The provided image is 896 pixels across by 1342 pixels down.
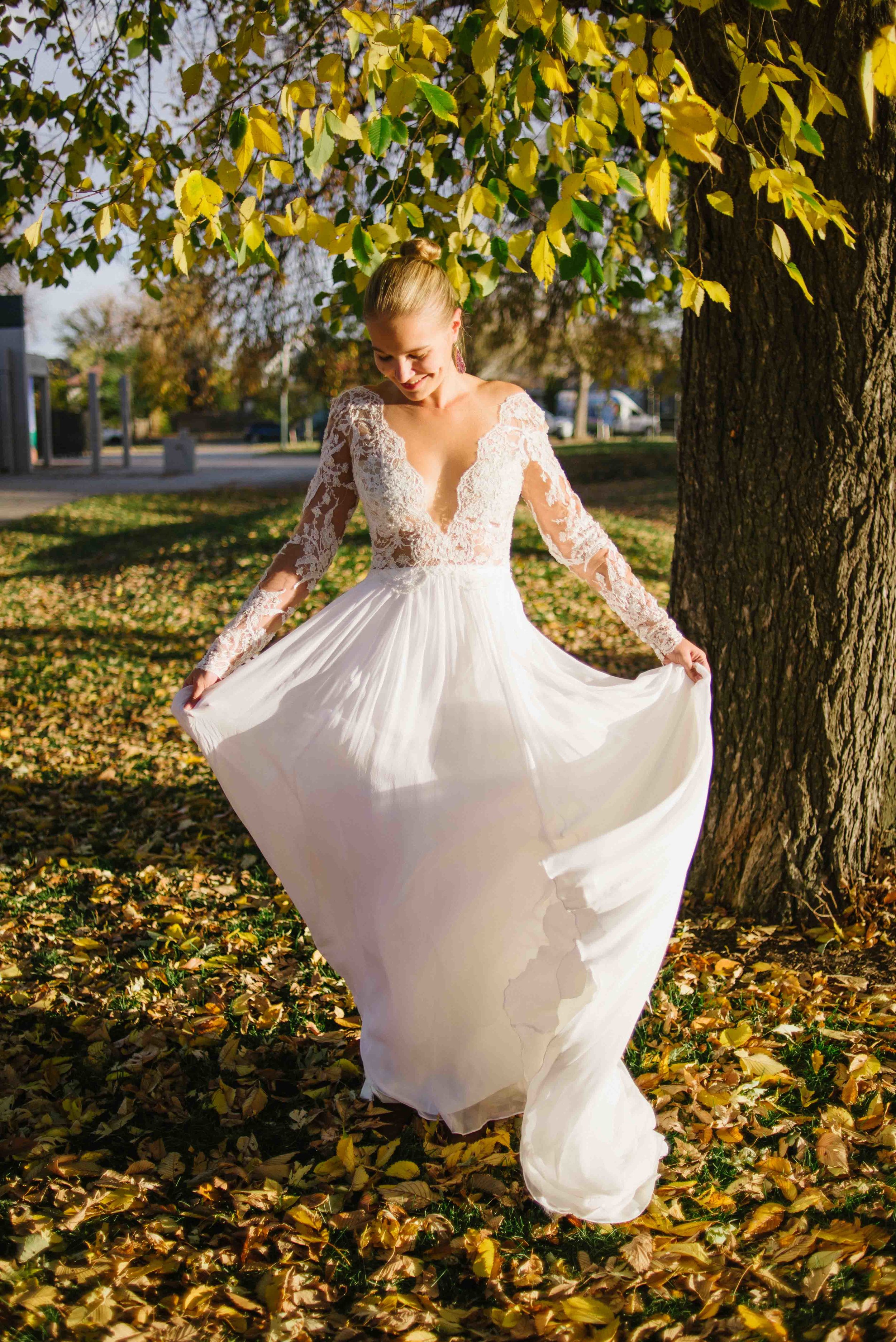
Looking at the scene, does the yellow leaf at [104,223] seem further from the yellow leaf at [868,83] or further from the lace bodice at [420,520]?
the yellow leaf at [868,83]

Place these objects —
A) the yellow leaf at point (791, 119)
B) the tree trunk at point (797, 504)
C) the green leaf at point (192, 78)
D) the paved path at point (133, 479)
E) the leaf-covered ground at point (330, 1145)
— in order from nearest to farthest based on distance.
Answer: the leaf-covered ground at point (330, 1145), the yellow leaf at point (791, 119), the green leaf at point (192, 78), the tree trunk at point (797, 504), the paved path at point (133, 479)

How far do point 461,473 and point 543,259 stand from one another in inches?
26.2

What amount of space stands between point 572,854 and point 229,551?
11.4m

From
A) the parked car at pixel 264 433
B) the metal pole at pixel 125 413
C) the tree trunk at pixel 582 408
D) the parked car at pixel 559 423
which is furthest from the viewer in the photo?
the parked car at pixel 264 433

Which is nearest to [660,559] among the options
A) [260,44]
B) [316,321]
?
[316,321]

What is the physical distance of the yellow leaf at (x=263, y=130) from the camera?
2879 millimetres

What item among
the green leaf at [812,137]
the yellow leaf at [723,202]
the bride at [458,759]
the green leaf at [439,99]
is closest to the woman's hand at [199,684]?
the bride at [458,759]

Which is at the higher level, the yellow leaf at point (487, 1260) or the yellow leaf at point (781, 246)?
the yellow leaf at point (781, 246)

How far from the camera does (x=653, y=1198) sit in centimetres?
280

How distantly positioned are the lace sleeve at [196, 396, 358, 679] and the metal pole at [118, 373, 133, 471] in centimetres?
2646

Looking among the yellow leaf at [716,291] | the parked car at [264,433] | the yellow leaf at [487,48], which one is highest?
the parked car at [264,433]

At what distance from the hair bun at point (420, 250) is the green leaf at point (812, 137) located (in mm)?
1056

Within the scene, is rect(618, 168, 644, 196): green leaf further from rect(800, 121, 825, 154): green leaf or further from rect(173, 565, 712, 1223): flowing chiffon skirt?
rect(173, 565, 712, 1223): flowing chiffon skirt

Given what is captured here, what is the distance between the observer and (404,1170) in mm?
2916
